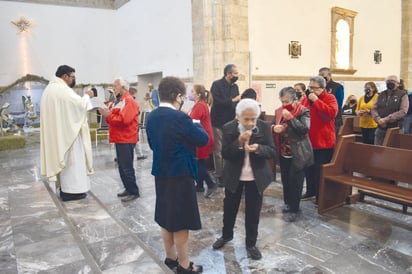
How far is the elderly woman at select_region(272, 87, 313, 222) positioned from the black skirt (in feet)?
5.04

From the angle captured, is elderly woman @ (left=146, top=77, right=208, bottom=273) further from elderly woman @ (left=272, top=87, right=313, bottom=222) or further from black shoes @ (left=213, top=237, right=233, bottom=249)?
elderly woman @ (left=272, top=87, right=313, bottom=222)

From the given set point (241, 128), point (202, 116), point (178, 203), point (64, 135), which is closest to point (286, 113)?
point (241, 128)

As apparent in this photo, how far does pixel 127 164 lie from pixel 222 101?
1537 mm

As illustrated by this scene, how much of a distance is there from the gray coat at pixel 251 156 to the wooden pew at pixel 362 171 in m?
1.33

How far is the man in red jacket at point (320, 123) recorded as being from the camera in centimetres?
408

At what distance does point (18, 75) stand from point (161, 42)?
20.2 ft

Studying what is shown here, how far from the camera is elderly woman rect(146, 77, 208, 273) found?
2469 millimetres

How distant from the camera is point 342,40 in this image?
10.0 m

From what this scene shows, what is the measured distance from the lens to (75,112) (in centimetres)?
431

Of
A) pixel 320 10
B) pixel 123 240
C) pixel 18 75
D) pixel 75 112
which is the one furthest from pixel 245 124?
pixel 18 75

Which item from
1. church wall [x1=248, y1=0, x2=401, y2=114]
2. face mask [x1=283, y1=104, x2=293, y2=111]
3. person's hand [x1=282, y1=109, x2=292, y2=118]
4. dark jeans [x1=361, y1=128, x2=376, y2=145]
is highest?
church wall [x1=248, y1=0, x2=401, y2=114]

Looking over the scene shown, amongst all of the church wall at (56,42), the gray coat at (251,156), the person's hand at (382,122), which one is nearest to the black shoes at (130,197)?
the gray coat at (251,156)

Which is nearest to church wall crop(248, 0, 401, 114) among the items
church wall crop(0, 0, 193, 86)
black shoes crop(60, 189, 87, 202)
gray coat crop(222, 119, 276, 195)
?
church wall crop(0, 0, 193, 86)

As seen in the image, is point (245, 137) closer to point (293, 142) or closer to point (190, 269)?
point (190, 269)
